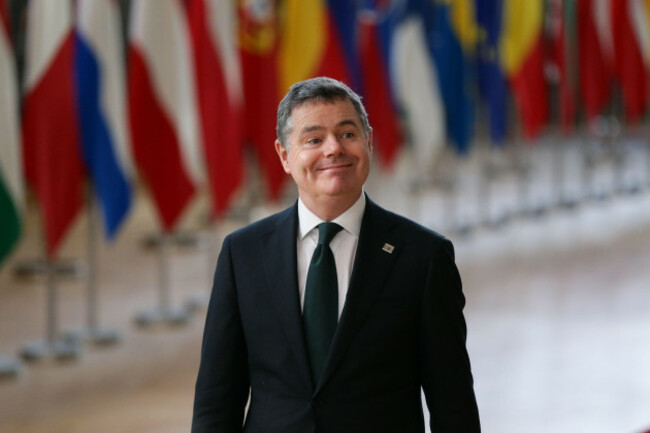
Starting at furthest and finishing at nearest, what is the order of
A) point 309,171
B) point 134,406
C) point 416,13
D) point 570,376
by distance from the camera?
point 416,13, point 570,376, point 134,406, point 309,171

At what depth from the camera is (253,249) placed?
2.34 metres

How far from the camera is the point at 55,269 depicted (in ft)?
33.5

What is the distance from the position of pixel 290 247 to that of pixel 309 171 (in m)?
0.17

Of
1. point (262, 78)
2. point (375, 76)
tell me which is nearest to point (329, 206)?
point (262, 78)

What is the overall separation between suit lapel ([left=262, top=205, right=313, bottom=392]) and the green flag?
177 inches

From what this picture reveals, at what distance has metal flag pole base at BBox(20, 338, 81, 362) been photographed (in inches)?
290

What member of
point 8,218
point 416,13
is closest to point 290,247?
point 8,218

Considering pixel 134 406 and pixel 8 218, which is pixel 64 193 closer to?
pixel 8 218

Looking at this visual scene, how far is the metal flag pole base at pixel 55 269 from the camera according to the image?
33.4ft

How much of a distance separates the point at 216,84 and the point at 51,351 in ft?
7.37

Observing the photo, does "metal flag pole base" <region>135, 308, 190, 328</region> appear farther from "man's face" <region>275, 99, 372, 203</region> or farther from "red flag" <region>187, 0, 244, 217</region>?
"man's face" <region>275, 99, 372, 203</region>

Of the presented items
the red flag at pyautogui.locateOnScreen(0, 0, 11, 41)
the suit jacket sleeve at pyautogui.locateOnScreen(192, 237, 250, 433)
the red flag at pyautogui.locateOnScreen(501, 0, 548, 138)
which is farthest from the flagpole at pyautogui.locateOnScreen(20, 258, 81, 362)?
the red flag at pyautogui.locateOnScreen(501, 0, 548, 138)

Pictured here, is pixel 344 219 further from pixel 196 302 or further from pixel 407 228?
pixel 196 302

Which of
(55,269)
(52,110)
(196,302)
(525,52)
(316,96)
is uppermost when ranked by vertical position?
(525,52)
